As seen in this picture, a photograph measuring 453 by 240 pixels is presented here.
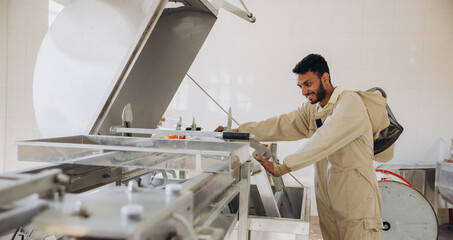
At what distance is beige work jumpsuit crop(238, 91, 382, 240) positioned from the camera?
1.51m

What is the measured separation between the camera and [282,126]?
1.96 meters

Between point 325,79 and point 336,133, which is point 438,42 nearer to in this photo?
point 325,79

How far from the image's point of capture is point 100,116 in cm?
121

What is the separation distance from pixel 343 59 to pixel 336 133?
2.48 m

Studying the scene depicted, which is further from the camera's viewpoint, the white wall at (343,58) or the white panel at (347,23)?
the white panel at (347,23)

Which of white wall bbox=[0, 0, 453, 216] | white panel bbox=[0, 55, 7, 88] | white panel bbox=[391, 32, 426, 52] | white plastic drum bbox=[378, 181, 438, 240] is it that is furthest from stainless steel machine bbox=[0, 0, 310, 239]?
white panel bbox=[391, 32, 426, 52]

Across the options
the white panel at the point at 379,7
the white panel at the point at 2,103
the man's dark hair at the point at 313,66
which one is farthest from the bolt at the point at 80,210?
the white panel at the point at 379,7

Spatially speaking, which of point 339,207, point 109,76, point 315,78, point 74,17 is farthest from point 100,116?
point 339,207

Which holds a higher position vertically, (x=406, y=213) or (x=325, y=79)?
(x=325, y=79)

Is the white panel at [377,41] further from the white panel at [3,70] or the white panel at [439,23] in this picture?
the white panel at [3,70]

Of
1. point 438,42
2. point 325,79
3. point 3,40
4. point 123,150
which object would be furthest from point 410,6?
point 3,40

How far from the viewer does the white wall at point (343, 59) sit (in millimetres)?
3619

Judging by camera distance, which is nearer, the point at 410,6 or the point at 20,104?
the point at 20,104

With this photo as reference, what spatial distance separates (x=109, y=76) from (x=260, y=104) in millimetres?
2815
